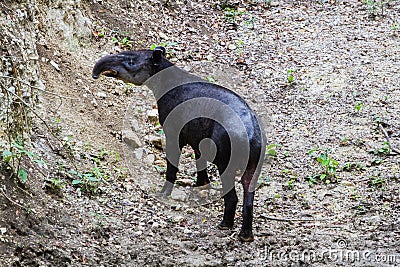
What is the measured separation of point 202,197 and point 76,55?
3.30 meters

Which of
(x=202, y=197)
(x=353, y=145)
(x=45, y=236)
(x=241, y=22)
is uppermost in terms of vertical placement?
(x=241, y=22)

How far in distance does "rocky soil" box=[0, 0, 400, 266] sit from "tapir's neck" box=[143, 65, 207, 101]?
1.15m

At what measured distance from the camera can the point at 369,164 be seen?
746cm

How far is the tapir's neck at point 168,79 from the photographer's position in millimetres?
6578

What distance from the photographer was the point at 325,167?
24.5 feet

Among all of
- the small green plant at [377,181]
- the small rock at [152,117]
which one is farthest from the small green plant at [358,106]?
the small rock at [152,117]

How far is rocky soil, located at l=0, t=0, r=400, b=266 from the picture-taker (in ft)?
17.3

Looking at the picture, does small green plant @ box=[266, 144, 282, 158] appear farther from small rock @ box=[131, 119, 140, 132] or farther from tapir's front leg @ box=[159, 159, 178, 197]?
small rock @ box=[131, 119, 140, 132]

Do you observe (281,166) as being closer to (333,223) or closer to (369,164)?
(369,164)

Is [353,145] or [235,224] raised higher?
[353,145]

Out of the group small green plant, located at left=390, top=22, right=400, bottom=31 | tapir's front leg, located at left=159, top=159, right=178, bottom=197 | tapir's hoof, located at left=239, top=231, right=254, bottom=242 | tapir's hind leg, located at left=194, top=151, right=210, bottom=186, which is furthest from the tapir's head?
small green plant, located at left=390, top=22, right=400, bottom=31

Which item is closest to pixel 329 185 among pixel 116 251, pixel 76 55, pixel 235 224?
pixel 235 224
